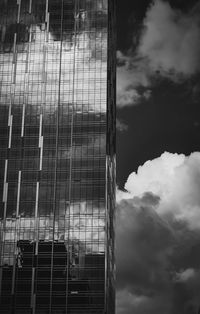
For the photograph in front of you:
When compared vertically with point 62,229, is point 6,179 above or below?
above

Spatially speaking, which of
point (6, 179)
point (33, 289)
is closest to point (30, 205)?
point (6, 179)

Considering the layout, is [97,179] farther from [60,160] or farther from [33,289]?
[33,289]

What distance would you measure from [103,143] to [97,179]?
13.2 meters

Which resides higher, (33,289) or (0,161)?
(0,161)

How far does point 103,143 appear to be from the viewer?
19512cm

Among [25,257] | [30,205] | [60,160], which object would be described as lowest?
[25,257]

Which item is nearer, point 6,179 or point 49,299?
point 49,299

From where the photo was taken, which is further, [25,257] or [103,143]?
[103,143]

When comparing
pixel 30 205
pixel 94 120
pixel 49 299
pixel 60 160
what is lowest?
pixel 49 299

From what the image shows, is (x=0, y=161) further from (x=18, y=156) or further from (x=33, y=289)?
(x=33, y=289)

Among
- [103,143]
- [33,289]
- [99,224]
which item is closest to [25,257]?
[33,289]

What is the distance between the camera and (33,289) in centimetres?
17638

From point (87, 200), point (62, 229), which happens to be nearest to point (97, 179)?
point (87, 200)

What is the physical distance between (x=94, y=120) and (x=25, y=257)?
50747 millimetres
